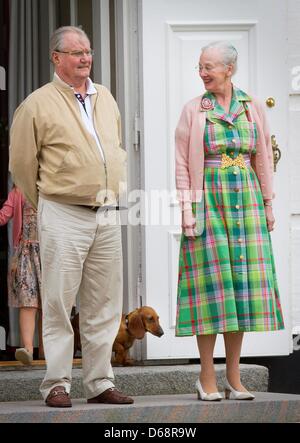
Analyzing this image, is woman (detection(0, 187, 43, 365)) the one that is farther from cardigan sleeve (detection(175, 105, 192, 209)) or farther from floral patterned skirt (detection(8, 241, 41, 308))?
cardigan sleeve (detection(175, 105, 192, 209))

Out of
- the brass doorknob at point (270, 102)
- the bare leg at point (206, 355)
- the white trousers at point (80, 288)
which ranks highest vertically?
the brass doorknob at point (270, 102)

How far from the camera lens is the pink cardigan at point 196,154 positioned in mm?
6172

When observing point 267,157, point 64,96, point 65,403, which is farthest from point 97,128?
point 65,403

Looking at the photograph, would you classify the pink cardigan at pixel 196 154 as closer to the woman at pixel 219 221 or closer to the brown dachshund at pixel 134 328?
the woman at pixel 219 221

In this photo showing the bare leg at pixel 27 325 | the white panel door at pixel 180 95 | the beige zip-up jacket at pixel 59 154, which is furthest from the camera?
the bare leg at pixel 27 325

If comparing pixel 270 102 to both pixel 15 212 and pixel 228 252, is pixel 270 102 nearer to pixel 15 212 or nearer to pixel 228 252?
pixel 228 252

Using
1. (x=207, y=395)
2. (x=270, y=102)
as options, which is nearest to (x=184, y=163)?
(x=207, y=395)

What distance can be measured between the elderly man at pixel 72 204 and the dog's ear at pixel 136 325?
3.23ft

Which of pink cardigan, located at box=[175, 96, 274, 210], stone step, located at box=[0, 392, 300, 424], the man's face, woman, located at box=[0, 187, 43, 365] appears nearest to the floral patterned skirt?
woman, located at box=[0, 187, 43, 365]

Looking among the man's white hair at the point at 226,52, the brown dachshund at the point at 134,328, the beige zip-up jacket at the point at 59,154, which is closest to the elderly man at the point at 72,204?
the beige zip-up jacket at the point at 59,154

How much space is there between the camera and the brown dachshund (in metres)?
7.14

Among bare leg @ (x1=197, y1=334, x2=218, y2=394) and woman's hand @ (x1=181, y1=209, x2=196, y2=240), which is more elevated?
woman's hand @ (x1=181, y1=209, x2=196, y2=240)

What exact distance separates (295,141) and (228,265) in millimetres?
1741

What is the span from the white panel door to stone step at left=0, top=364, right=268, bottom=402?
0.25m
